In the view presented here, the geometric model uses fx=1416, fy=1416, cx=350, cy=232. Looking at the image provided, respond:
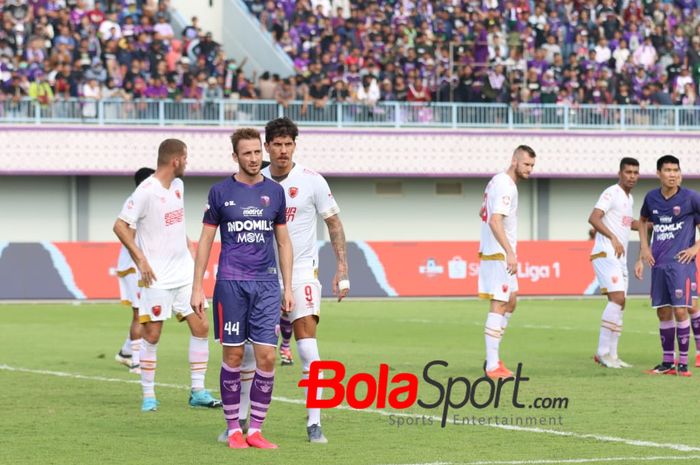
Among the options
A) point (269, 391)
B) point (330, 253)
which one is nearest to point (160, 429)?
point (269, 391)

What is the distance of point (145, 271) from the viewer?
12.2m

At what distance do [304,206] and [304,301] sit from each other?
0.78 meters

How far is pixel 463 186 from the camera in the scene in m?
41.5

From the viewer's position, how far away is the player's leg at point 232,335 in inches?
393

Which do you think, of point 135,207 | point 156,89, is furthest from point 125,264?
point 156,89

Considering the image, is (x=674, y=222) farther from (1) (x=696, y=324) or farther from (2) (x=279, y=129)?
(2) (x=279, y=129)

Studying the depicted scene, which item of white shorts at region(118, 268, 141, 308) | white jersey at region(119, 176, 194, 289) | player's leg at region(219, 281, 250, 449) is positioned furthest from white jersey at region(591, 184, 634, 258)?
player's leg at region(219, 281, 250, 449)

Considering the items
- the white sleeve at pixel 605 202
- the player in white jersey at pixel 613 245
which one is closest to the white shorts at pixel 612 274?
the player in white jersey at pixel 613 245

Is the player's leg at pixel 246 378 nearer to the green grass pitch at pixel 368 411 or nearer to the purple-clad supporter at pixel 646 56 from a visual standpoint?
the green grass pitch at pixel 368 411

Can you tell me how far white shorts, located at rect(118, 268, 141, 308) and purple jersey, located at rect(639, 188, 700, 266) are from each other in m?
5.87

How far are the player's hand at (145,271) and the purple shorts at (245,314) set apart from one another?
7.53 feet

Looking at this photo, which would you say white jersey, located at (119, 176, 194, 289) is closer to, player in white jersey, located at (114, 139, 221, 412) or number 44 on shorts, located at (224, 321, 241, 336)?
player in white jersey, located at (114, 139, 221, 412)

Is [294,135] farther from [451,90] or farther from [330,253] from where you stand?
[451,90]

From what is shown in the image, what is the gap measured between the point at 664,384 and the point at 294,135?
5410mm
